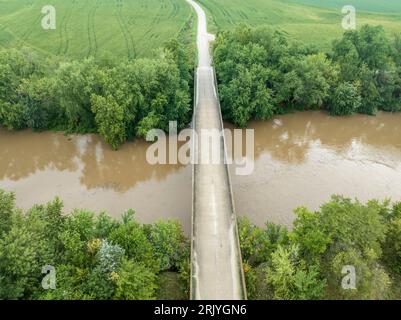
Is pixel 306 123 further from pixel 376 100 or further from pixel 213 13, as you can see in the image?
pixel 213 13

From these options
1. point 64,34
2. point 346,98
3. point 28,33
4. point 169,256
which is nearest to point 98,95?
point 169,256

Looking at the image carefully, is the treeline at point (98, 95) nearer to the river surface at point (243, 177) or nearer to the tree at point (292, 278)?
the river surface at point (243, 177)

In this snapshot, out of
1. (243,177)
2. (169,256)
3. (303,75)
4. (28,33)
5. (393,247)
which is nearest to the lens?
(393,247)

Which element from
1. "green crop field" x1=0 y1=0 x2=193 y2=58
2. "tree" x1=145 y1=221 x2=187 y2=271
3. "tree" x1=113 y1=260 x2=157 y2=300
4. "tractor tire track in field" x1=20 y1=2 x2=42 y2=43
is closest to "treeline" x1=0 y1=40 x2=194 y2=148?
"tree" x1=145 y1=221 x2=187 y2=271

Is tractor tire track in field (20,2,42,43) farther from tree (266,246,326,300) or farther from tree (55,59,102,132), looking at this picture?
tree (266,246,326,300)

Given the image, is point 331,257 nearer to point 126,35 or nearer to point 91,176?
point 91,176
